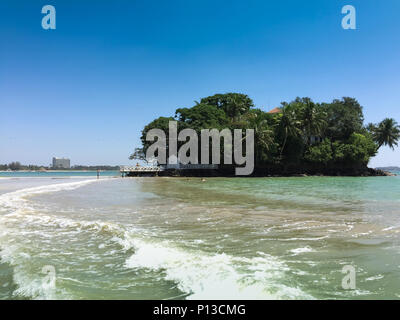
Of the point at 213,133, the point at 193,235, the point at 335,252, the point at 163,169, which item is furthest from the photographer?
the point at 163,169

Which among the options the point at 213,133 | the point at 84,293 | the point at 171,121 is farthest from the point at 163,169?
the point at 84,293

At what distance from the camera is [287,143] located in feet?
151

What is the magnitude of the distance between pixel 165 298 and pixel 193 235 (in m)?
2.77

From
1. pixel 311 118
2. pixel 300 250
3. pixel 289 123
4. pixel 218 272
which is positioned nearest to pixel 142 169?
pixel 289 123

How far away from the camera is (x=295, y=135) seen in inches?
1745

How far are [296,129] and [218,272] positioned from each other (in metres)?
43.6

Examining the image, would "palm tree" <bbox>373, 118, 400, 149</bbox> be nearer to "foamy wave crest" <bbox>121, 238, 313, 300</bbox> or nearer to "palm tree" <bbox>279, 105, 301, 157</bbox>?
"palm tree" <bbox>279, 105, 301, 157</bbox>

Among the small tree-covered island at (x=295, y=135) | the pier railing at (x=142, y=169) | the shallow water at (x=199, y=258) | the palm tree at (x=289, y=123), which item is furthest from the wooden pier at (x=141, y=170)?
the shallow water at (x=199, y=258)

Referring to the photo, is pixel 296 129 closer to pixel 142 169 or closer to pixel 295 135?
pixel 295 135

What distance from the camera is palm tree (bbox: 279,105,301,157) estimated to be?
144 ft

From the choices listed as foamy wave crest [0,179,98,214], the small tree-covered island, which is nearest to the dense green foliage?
the small tree-covered island

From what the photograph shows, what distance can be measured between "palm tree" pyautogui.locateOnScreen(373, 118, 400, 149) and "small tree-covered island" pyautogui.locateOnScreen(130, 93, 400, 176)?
649cm
